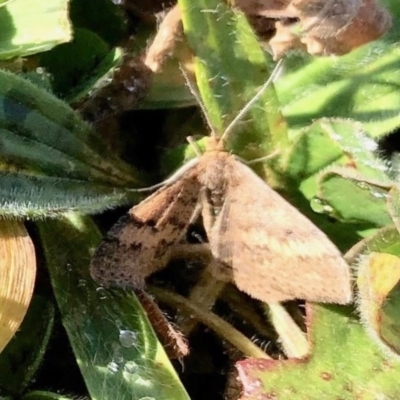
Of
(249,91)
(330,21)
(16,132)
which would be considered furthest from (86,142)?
(330,21)

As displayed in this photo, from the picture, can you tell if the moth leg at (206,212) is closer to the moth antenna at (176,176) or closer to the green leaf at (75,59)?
the moth antenna at (176,176)

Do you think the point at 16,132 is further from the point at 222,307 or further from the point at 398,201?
the point at 398,201

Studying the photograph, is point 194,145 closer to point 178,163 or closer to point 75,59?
point 178,163

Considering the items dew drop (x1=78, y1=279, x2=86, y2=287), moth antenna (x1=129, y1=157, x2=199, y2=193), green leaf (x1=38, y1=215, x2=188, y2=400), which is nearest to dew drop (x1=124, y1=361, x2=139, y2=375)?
green leaf (x1=38, y1=215, x2=188, y2=400)

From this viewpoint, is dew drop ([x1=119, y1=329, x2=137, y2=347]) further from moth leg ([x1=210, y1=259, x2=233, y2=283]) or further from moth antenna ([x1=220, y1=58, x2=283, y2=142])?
moth antenna ([x1=220, y1=58, x2=283, y2=142])

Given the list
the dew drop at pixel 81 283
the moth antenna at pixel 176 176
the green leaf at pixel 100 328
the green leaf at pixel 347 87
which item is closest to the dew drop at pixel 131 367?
the green leaf at pixel 100 328

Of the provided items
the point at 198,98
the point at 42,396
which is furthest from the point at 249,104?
the point at 42,396
